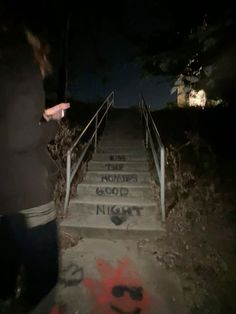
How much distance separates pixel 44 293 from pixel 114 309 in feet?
3.92

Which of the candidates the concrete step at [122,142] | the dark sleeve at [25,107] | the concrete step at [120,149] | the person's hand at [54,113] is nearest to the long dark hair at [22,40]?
the dark sleeve at [25,107]

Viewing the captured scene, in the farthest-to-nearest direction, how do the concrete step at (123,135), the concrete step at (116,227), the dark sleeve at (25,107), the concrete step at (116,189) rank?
the concrete step at (123,135) < the concrete step at (116,189) < the concrete step at (116,227) < the dark sleeve at (25,107)

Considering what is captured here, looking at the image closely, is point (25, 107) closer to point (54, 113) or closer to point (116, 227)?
point (54, 113)

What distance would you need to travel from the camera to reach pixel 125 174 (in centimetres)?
724

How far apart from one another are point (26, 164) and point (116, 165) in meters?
5.64

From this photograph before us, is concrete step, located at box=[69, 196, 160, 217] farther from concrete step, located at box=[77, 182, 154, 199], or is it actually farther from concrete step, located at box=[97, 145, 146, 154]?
concrete step, located at box=[97, 145, 146, 154]

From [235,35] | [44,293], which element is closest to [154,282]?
[44,293]

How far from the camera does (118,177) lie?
7.22 metres

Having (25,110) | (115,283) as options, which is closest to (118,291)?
(115,283)

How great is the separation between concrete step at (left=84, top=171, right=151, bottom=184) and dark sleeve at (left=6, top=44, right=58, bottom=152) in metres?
4.93

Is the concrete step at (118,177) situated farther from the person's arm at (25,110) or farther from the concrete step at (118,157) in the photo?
the person's arm at (25,110)

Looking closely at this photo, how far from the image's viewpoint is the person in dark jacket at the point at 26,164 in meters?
2.06

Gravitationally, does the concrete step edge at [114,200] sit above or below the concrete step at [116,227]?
above

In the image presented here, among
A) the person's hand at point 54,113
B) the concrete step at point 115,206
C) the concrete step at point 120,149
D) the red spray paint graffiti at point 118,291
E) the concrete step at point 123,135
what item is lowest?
the red spray paint graffiti at point 118,291
